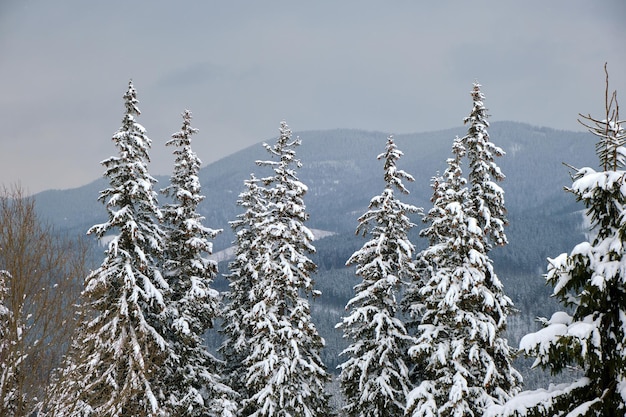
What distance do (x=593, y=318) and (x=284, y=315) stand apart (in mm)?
16223

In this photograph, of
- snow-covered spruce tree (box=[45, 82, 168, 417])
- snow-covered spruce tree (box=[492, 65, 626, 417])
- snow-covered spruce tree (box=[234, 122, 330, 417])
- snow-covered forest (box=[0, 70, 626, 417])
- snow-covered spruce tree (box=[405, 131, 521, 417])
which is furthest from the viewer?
snow-covered spruce tree (box=[234, 122, 330, 417])

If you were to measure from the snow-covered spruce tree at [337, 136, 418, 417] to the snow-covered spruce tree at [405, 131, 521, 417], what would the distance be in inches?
118

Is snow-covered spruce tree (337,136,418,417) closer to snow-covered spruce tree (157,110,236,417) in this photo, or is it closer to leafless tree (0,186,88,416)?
snow-covered spruce tree (157,110,236,417)

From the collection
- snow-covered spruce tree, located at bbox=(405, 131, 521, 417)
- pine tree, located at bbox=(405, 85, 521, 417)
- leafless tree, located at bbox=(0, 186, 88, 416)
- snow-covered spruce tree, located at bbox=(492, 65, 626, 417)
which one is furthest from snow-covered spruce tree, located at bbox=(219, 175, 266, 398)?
snow-covered spruce tree, located at bbox=(492, 65, 626, 417)

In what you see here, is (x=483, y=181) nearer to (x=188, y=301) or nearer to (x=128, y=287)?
(x=188, y=301)

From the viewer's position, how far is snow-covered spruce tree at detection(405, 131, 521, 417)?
1673 cm

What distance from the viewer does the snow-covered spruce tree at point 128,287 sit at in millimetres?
19031

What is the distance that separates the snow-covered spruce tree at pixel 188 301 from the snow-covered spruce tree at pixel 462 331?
9320 millimetres

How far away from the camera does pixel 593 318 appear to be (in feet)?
26.7

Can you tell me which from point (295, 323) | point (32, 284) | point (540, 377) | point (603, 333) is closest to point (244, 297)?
point (295, 323)

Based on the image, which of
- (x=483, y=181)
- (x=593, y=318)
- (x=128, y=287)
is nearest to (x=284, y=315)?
(x=128, y=287)

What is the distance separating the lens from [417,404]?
59.8 ft

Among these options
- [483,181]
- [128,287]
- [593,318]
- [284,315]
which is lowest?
[284,315]

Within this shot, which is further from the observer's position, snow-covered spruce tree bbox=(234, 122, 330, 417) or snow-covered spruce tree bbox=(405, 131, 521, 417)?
snow-covered spruce tree bbox=(234, 122, 330, 417)
